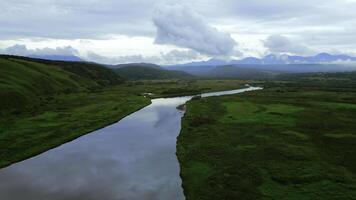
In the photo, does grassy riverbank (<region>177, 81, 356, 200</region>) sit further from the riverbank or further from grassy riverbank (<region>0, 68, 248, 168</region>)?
grassy riverbank (<region>0, 68, 248, 168</region>)

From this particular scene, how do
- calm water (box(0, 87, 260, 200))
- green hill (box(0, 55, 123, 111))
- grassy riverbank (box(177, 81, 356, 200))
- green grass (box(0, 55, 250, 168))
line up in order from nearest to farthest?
grassy riverbank (box(177, 81, 356, 200)) < calm water (box(0, 87, 260, 200)) < green grass (box(0, 55, 250, 168)) < green hill (box(0, 55, 123, 111))

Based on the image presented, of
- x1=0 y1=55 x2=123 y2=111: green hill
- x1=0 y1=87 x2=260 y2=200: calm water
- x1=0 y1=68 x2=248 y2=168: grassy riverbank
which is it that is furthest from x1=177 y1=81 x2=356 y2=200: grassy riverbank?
x1=0 y1=55 x2=123 y2=111: green hill

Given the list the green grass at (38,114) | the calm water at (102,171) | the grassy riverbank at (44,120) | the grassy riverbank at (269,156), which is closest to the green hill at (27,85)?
the green grass at (38,114)

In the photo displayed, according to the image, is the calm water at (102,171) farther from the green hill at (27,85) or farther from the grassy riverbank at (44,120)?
the green hill at (27,85)

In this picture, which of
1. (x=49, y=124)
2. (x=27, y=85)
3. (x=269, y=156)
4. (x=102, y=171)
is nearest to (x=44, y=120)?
(x=49, y=124)

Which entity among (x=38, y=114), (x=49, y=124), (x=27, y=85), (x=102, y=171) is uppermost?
(x=27, y=85)

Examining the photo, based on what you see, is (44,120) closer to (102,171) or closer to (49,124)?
(49,124)
